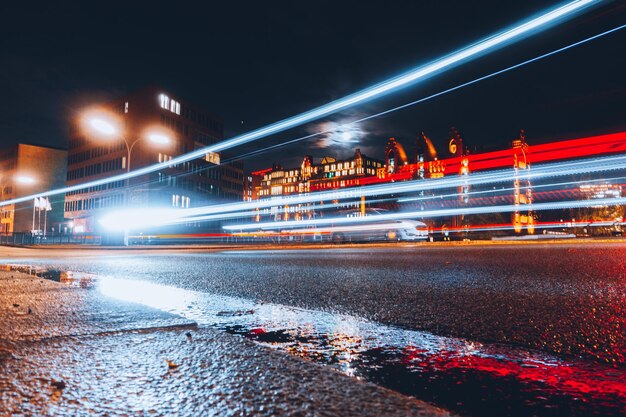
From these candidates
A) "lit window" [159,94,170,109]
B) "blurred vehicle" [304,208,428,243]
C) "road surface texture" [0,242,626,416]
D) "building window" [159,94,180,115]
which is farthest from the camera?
"building window" [159,94,180,115]

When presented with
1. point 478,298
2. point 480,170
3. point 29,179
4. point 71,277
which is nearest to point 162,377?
point 478,298

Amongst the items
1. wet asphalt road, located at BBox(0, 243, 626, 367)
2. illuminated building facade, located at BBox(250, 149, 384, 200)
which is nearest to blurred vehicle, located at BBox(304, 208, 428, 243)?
wet asphalt road, located at BBox(0, 243, 626, 367)

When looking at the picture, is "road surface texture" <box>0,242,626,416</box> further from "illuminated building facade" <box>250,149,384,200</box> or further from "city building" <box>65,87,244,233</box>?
"illuminated building facade" <box>250,149,384,200</box>

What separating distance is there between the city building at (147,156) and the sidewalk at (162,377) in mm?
62325

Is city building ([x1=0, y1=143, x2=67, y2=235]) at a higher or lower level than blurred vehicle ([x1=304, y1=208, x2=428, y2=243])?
higher

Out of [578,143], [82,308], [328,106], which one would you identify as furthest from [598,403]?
[578,143]

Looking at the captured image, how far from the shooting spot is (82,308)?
2867 mm

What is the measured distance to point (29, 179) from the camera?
86625 millimetres

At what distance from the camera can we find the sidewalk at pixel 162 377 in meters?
1.18

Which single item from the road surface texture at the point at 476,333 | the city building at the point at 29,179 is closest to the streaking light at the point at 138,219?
the road surface texture at the point at 476,333

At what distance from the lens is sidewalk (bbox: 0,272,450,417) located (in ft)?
3.86

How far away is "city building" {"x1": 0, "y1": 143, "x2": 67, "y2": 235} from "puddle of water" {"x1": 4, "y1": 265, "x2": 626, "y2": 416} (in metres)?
98.7

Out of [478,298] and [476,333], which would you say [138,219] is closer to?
[478,298]

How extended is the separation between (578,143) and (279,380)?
216ft
